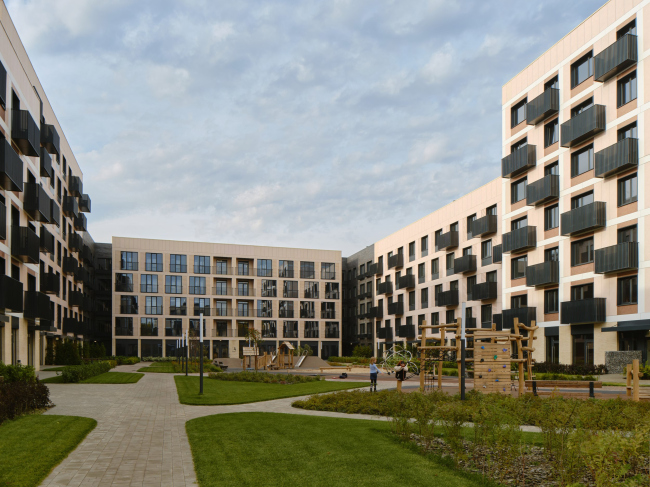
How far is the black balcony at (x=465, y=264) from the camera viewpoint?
2071 inches

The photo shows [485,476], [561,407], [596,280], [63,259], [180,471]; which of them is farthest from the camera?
[63,259]

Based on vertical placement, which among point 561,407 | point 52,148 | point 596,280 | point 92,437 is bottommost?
point 92,437

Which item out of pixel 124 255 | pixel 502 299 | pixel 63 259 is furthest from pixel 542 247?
pixel 124 255

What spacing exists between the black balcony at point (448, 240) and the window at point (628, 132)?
73.5ft

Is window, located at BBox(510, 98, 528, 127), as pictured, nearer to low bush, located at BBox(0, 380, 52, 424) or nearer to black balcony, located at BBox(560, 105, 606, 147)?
black balcony, located at BBox(560, 105, 606, 147)

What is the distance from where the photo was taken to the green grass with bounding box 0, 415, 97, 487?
928cm

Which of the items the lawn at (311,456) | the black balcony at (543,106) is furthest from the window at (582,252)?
the lawn at (311,456)

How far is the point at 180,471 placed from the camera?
9.70 m

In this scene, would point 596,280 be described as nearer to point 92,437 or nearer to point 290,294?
point 92,437

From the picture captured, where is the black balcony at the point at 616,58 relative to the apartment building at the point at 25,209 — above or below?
above

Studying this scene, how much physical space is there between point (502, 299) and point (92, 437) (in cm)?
3715

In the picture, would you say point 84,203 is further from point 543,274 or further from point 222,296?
point 543,274

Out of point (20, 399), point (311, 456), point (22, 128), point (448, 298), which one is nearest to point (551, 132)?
point (448, 298)

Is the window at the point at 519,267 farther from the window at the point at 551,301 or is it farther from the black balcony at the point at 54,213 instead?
the black balcony at the point at 54,213
